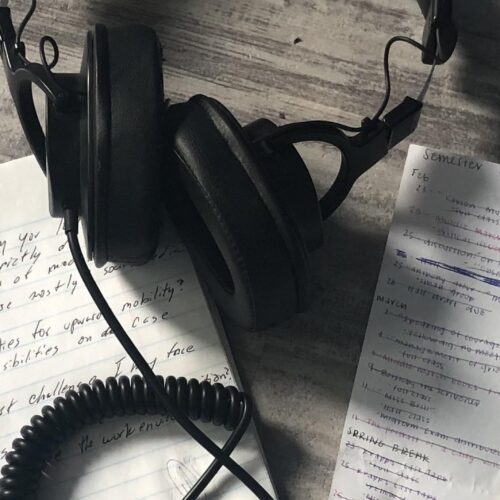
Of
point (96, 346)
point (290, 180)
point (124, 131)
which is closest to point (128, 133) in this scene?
point (124, 131)

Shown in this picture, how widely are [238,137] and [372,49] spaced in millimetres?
294

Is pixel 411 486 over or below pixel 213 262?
below

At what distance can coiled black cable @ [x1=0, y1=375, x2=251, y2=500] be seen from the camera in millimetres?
680

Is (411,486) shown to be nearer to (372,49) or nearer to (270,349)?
(270,349)

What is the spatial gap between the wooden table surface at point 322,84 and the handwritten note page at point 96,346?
0.17 ft


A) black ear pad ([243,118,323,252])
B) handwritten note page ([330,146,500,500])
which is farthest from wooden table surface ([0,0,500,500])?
black ear pad ([243,118,323,252])

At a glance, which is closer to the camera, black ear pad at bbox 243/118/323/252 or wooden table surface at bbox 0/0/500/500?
black ear pad at bbox 243/118/323/252

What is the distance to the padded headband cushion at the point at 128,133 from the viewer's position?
57 centimetres

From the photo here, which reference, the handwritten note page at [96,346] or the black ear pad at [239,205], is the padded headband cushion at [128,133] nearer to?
the black ear pad at [239,205]

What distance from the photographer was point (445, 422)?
0.72 metres

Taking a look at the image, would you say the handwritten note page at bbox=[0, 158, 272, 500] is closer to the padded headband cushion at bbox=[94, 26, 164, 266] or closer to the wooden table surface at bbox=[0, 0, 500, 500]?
the wooden table surface at bbox=[0, 0, 500, 500]

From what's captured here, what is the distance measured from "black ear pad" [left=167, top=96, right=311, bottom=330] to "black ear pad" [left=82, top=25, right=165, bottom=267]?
1.0 inches

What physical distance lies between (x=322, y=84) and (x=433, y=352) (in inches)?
11.7

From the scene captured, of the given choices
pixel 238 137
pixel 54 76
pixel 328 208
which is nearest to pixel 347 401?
pixel 328 208
